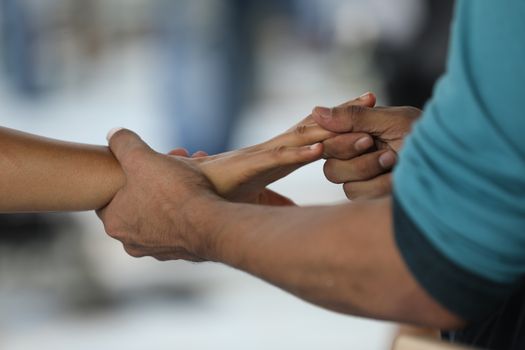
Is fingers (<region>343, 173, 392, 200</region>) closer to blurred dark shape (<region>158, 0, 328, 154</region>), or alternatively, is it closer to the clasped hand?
the clasped hand

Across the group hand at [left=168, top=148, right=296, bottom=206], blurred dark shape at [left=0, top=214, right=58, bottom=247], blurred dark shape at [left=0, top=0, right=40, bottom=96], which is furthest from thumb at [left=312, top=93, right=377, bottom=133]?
blurred dark shape at [left=0, top=0, right=40, bottom=96]

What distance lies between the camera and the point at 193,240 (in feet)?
4.09

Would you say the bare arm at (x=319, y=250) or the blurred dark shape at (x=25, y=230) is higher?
the bare arm at (x=319, y=250)

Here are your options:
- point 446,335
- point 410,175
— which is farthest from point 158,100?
point 410,175

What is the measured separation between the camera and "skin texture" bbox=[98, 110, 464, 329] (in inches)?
39.4

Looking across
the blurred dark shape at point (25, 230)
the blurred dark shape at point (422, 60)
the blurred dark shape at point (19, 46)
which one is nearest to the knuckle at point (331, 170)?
the blurred dark shape at point (25, 230)

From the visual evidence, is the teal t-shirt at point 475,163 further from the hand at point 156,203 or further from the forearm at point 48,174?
the forearm at point 48,174

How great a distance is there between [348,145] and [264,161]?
0.40 ft

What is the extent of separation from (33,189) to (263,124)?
3944mm

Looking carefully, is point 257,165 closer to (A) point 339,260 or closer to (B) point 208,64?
(A) point 339,260

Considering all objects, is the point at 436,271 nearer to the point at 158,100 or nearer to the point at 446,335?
the point at 446,335

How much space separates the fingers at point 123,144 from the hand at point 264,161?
0.09 m

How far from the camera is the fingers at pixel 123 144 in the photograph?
1.57m

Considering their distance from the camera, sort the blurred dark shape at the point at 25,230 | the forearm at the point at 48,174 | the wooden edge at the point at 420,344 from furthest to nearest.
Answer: the blurred dark shape at the point at 25,230, the forearm at the point at 48,174, the wooden edge at the point at 420,344
